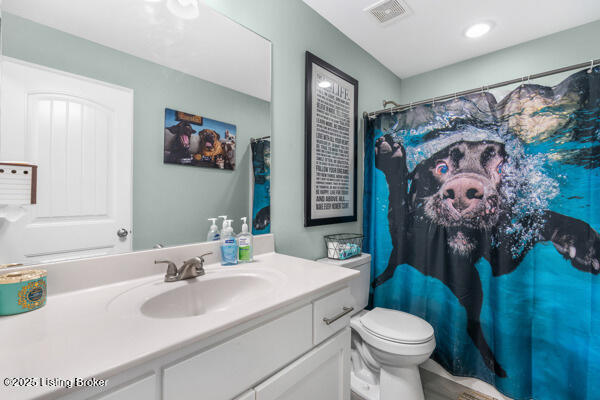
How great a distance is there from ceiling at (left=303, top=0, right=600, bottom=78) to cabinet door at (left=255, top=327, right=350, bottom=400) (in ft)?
6.05

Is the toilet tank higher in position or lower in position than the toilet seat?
higher

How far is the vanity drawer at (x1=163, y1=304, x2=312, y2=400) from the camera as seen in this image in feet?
1.82

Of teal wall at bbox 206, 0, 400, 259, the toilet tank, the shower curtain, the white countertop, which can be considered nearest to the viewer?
the white countertop

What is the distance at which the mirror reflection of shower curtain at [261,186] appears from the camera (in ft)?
4.34

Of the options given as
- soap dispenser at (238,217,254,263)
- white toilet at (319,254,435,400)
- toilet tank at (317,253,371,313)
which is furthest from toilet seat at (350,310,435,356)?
soap dispenser at (238,217,254,263)

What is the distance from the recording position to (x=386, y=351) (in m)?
1.33

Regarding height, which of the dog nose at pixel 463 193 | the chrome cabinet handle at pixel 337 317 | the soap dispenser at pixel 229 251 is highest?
the dog nose at pixel 463 193

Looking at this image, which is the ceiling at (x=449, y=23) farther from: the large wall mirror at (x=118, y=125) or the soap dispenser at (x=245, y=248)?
the soap dispenser at (x=245, y=248)

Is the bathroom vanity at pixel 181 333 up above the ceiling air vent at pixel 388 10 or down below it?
below

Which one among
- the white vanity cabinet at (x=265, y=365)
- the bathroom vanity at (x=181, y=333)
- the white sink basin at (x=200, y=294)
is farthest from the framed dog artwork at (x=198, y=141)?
the white vanity cabinet at (x=265, y=365)

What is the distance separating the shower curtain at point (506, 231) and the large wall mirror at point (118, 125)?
3.73 feet

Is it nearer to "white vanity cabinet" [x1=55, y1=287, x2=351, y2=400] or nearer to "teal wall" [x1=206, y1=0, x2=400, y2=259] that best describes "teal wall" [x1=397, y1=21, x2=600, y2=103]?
"teal wall" [x1=206, y1=0, x2=400, y2=259]

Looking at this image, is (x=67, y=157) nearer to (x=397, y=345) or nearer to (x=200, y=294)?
(x=200, y=294)

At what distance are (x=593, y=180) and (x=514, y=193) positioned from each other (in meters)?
0.30
